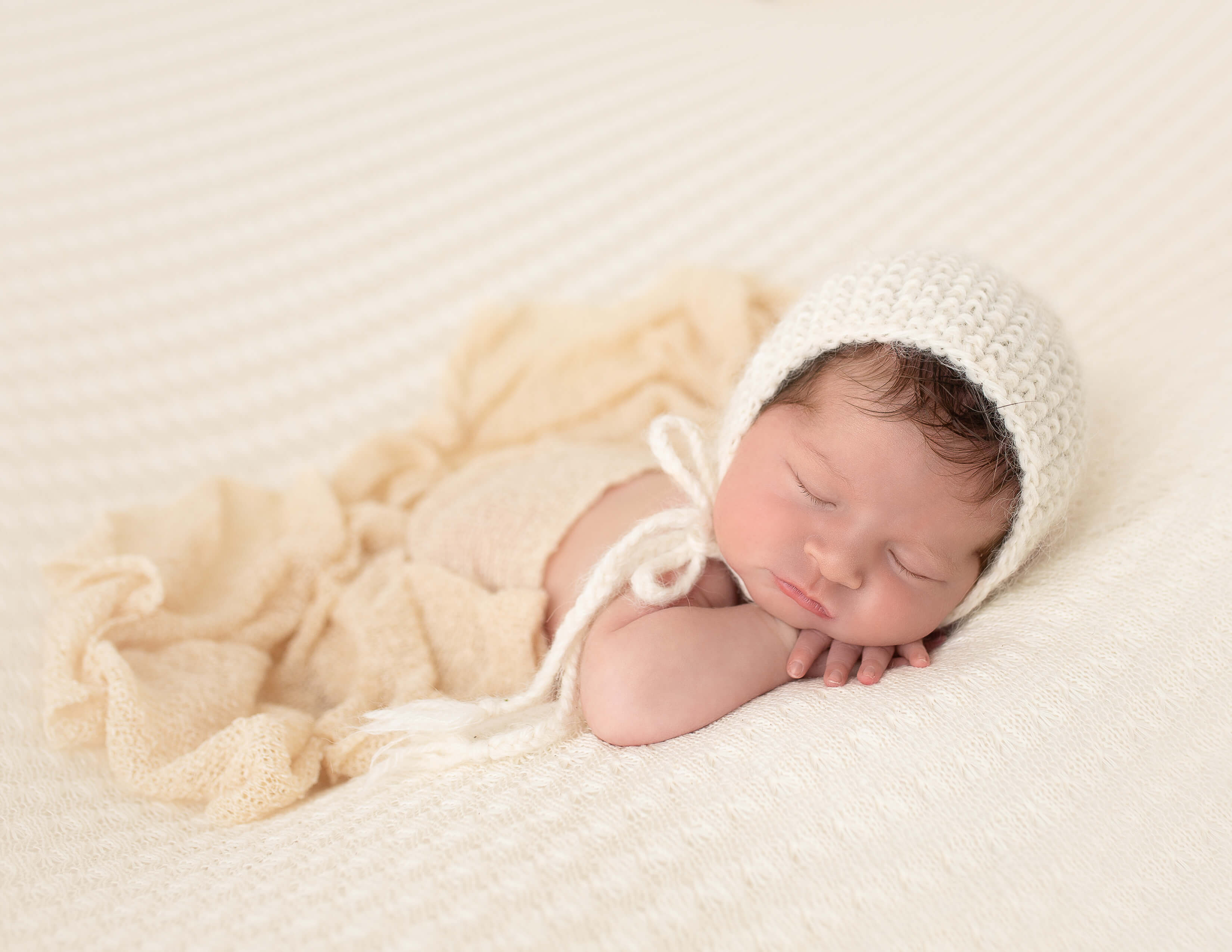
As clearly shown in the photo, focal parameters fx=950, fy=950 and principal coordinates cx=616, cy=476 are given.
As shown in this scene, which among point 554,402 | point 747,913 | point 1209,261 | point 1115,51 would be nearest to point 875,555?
point 747,913

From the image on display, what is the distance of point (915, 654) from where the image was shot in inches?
45.2

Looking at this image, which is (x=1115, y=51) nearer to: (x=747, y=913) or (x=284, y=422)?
(x=284, y=422)

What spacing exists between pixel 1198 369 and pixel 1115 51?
40.4 inches

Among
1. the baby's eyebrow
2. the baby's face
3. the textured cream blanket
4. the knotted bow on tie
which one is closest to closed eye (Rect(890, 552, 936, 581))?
the baby's face

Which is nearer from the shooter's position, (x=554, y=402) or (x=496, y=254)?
(x=554, y=402)

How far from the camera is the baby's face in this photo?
1.12 metres

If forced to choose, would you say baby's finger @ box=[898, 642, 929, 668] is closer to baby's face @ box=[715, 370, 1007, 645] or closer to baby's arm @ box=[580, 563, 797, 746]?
baby's face @ box=[715, 370, 1007, 645]

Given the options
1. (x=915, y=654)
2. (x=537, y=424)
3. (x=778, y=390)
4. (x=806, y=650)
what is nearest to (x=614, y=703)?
(x=806, y=650)

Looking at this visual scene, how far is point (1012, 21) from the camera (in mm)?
2246

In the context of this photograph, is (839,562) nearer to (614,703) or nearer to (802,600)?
(802,600)

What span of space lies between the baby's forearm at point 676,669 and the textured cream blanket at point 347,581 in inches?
8.5

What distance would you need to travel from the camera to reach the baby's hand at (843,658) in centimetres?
111

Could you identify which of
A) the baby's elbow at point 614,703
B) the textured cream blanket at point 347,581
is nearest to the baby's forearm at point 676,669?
the baby's elbow at point 614,703

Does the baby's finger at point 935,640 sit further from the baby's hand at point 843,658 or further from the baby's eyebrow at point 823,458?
the baby's eyebrow at point 823,458
